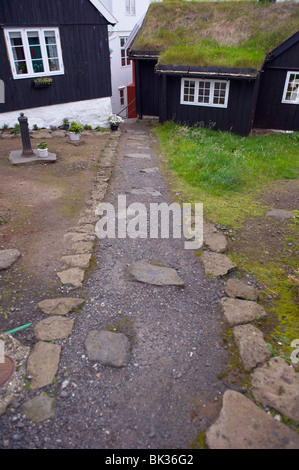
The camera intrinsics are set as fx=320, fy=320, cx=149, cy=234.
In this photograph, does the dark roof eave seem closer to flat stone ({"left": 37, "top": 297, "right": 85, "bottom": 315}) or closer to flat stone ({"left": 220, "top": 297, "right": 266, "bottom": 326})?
flat stone ({"left": 220, "top": 297, "right": 266, "bottom": 326})

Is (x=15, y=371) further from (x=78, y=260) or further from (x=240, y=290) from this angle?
(x=240, y=290)

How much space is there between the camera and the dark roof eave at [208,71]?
1279cm

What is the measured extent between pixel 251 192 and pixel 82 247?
508 cm

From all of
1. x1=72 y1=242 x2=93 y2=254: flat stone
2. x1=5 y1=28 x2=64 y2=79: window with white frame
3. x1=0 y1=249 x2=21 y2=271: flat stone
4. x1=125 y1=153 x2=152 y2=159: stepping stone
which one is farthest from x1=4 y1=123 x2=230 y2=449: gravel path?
x1=5 y1=28 x2=64 y2=79: window with white frame

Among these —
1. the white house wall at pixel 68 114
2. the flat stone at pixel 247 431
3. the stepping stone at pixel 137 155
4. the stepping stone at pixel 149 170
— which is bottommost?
the stepping stone at pixel 137 155

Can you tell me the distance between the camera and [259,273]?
515 cm

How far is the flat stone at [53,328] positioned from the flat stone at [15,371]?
24 cm

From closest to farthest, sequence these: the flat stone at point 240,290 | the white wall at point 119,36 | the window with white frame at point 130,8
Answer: the flat stone at point 240,290 → the white wall at point 119,36 → the window with white frame at point 130,8

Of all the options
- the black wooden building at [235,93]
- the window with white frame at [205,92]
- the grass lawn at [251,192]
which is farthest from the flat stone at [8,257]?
the window with white frame at [205,92]

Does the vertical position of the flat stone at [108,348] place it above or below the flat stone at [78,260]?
above

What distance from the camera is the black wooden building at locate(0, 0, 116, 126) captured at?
1163 centimetres

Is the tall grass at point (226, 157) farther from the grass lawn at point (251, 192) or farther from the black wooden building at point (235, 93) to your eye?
the black wooden building at point (235, 93)

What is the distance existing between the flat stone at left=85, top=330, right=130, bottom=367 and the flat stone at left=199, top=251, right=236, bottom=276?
192 centimetres

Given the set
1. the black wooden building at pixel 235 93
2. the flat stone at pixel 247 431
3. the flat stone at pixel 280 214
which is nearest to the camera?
the flat stone at pixel 247 431
